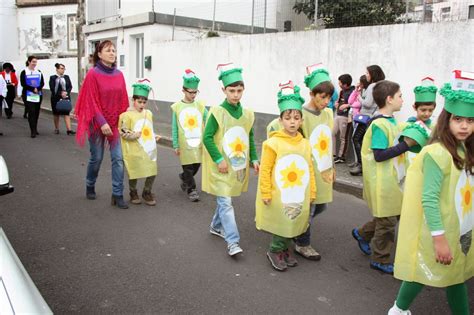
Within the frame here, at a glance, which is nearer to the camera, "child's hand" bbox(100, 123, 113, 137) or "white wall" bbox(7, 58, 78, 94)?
"child's hand" bbox(100, 123, 113, 137)

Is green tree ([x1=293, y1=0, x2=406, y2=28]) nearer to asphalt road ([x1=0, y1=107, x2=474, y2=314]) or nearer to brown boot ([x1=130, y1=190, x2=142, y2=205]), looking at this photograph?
asphalt road ([x1=0, y1=107, x2=474, y2=314])

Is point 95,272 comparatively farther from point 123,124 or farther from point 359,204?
point 359,204

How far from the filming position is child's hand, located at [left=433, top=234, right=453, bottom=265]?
2848 mm

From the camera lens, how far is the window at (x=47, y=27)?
127ft

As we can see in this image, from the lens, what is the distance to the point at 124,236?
5160 millimetres

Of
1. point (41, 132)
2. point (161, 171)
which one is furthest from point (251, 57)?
point (41, 132)

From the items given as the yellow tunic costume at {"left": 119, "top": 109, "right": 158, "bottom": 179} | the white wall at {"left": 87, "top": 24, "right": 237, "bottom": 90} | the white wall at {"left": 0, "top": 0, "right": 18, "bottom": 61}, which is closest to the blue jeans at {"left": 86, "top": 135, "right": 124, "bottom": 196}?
the yellow tunic costume at {"left": 119, "top": 109, "right": 158, "bottom": 179}

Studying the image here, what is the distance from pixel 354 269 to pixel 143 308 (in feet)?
6.52

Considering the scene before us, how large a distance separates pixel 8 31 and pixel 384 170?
42.4 meters

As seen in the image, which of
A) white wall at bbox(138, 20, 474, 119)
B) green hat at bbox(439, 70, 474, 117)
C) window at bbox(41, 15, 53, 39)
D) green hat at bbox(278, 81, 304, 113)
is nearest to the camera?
green hat at bbox(439, 70, 474, 117)

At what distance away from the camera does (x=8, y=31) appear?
3991 centimetres

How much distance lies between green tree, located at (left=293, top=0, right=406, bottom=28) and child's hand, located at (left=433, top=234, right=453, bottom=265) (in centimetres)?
754

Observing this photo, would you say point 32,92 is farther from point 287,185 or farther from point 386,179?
point 386,179

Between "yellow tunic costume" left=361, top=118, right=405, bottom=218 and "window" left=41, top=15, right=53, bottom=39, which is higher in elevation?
"window" left=41, top=15, right=53, bottom=39
